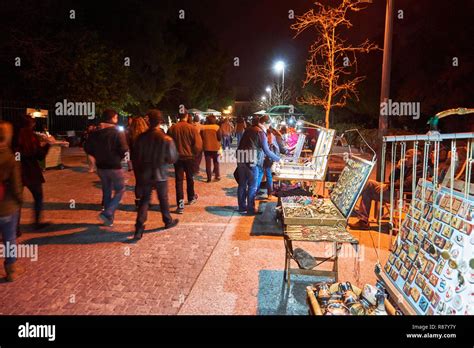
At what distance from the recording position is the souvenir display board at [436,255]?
2.58 m

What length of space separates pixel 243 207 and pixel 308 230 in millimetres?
3407

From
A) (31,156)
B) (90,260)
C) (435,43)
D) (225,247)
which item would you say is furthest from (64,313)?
(435,43)

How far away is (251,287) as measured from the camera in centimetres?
447

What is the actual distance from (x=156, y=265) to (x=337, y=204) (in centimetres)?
244

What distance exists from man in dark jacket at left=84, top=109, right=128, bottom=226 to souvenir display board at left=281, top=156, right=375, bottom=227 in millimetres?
2814

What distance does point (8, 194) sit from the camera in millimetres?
4500

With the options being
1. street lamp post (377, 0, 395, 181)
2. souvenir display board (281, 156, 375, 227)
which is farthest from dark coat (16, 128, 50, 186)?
street lamp post (377, 0, 395, 181)

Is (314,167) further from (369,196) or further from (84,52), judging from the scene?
(84,52)

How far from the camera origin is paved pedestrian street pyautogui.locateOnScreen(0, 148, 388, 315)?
407 cm

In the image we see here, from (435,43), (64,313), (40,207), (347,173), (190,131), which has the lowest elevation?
(64,313)

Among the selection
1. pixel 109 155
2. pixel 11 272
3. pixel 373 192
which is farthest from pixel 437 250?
pixel 109 155

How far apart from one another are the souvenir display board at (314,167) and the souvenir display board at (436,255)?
303 centimetres

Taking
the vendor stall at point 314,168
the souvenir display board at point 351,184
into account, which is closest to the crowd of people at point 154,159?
the vendor stall at point 314,168
